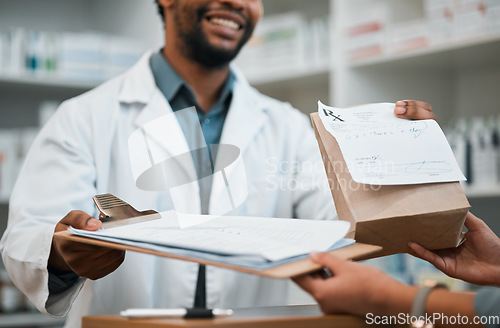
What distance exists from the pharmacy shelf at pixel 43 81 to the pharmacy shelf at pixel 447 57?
55.4 inches

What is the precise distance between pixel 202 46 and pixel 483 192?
109cm

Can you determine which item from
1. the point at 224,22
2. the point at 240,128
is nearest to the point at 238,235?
the point at 240,128

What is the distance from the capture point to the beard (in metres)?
1.57

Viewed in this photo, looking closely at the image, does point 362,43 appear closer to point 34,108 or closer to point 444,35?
point 444,35

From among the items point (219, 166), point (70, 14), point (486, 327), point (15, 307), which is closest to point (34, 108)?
point (70, 14)

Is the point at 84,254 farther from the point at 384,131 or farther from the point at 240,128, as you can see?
the point at 240,128

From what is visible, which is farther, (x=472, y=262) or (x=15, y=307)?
(x=15, y=307)

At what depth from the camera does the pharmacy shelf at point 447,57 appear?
1.91 m

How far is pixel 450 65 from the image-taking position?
7.18ft

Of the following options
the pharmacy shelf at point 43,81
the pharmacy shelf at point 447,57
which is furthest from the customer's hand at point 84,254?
the pharmacy shelf at point 43,81

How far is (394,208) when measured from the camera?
78 cm

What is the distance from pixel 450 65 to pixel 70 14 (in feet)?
7.29

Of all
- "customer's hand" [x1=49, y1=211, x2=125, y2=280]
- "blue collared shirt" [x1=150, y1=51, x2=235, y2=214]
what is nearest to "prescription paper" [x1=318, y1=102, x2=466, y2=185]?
"customer's hand" [x1=49, y1=211, x2=125, y2=280]

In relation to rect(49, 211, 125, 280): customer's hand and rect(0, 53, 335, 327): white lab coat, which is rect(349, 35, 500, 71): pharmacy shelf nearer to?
rect(0, 53, 335, 327): white lab coat
